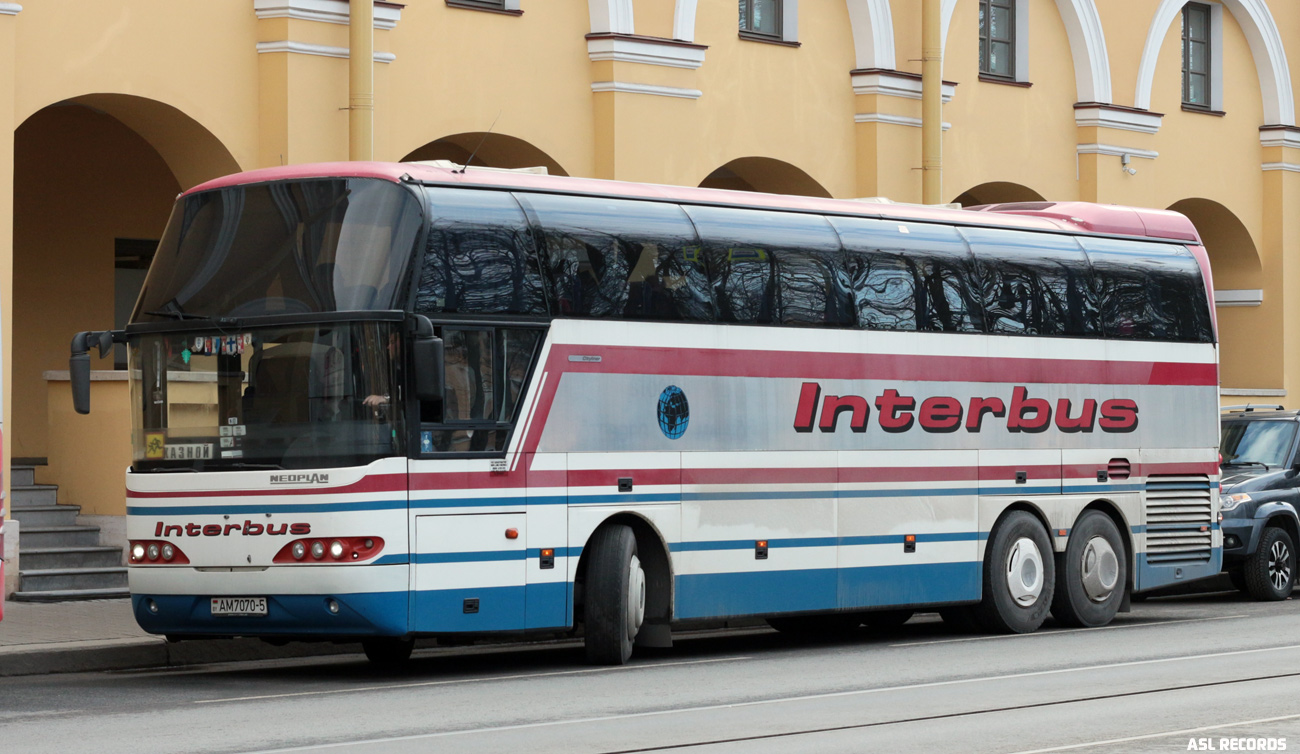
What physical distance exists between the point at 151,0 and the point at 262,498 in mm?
6963

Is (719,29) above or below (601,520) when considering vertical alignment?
above

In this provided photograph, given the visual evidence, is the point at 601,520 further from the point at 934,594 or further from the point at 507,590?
the point at 934,594

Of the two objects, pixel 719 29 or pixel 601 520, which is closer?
pixel 601 520

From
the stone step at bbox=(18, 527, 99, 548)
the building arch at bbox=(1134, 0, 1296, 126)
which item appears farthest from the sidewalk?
the building arch at bbox=(1134, 0, 1296, 126)

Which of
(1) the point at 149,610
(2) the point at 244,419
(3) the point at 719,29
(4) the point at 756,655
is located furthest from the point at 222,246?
(3) the point at 719,29

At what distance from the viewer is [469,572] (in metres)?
13.5

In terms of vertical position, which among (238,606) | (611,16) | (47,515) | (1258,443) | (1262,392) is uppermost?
(611,16)

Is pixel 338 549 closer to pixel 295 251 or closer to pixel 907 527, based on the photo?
pixel 295 251

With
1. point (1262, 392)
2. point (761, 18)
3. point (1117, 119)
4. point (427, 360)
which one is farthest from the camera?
point (1262, 392)

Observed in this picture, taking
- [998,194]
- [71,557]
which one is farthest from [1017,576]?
[998,194]

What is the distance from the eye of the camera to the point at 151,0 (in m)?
18.4

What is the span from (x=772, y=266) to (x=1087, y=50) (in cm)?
1342

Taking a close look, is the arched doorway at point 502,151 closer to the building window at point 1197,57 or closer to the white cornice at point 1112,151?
the white cornice at point 1112,151

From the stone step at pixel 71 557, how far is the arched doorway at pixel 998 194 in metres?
12.8
